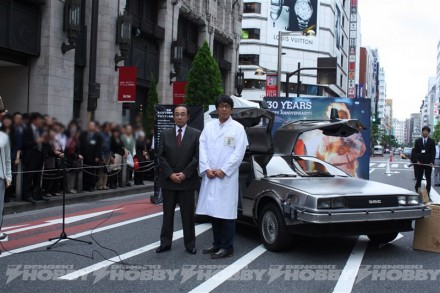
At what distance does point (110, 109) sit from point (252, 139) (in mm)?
4913

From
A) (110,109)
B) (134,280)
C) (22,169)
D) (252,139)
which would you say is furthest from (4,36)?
Result: (110,109)

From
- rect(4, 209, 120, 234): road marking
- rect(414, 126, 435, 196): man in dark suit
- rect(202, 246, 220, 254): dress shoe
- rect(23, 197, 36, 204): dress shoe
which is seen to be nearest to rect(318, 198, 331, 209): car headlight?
rect(202, 246, 220, 254): dress shoe

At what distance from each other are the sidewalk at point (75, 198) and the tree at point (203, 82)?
33.8ft

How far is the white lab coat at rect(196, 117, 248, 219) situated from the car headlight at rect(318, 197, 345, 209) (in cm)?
112

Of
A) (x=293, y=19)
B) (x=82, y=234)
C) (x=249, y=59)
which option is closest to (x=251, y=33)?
(x=249, y=59)

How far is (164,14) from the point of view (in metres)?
28.4

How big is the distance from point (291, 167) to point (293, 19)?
6324 cm

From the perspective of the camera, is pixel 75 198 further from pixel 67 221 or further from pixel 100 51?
pixel 100 51

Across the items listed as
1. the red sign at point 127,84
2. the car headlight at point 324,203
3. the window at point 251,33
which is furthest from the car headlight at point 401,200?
the window at point 251,33

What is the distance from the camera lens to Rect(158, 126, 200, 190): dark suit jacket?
21.6ft

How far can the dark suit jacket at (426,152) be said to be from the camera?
14.1 metres

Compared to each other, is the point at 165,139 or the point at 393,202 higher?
the point at 165,139

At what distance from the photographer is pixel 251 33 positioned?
229ft

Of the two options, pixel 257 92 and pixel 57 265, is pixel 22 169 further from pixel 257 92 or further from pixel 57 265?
pixel 257 92
